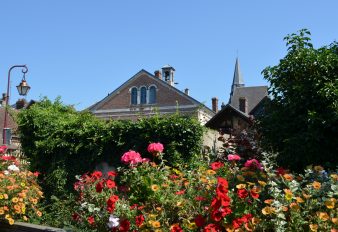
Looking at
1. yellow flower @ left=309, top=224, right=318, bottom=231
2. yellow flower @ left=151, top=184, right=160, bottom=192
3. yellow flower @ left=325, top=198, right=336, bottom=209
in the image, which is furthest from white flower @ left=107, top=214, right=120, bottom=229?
yellow flower @ left=325, top=198, right=336, bottom=209

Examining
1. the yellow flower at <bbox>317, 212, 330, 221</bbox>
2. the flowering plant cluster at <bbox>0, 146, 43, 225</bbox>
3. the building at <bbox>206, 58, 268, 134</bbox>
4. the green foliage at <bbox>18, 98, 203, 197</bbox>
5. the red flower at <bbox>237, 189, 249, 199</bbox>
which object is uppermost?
the building at <bbox>206, 58, 268, 134</bbox>

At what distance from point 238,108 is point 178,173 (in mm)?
42951

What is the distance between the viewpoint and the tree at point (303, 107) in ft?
19.3

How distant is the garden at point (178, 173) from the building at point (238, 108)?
3.80ft

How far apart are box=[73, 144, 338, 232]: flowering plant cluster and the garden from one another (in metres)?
0.01

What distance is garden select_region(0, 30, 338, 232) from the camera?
406cm

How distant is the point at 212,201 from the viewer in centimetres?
414

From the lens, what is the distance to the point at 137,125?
8.37 metres

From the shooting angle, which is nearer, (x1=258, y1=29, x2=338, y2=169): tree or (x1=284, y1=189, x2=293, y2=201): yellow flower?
(x1=284, y1=189, x2=293, y2=201): yellow flower

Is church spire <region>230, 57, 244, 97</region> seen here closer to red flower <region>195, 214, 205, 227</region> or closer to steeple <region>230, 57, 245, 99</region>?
steeple <region>230, 57, 245, 99</region>

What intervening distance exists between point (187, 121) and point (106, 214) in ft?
11.3

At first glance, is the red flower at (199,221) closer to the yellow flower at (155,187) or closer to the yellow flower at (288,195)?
the yellow flower at (155,187)

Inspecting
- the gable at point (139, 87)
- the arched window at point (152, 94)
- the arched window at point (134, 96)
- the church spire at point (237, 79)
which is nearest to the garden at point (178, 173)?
the gable at point (139, 87)

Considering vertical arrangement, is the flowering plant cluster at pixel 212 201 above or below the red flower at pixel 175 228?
above
